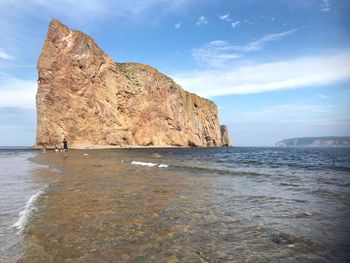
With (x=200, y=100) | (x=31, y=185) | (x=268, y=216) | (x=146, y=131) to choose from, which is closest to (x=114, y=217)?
(x=268, y=216)

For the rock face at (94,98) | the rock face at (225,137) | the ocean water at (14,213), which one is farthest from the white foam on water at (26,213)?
the rock face at (225,137)

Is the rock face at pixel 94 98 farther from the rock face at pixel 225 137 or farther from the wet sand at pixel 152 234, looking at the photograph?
the wet sand at pixel 152 234

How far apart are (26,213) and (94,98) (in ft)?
241

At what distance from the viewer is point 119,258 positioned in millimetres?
5719

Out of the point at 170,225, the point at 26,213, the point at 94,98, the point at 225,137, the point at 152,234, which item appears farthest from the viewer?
the point at 225,137

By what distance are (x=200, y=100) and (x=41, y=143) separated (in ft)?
227

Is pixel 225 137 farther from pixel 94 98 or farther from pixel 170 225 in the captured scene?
pixel 170 225

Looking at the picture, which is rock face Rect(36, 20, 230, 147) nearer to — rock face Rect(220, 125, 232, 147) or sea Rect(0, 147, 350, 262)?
sea Rect(0, 147, 350, 262)

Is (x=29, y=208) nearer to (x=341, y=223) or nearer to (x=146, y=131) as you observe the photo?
(x=341, y=223)

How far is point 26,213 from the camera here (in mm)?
8883

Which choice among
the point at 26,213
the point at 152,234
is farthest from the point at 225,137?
the point at 152,234

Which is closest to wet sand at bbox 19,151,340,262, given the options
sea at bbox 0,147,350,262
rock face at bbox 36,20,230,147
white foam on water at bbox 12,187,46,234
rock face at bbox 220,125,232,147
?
sea at bbox 0,147,350,262

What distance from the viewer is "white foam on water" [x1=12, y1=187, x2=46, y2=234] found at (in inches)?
297

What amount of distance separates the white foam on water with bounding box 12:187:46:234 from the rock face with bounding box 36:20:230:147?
67204 mm
